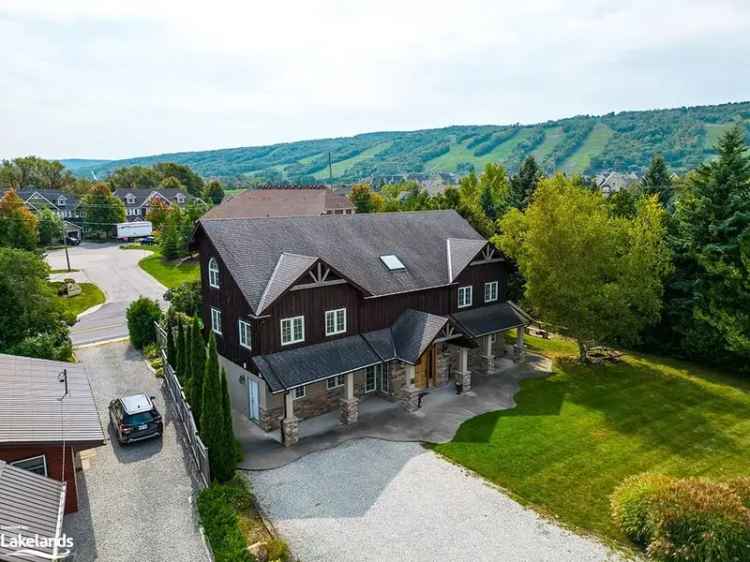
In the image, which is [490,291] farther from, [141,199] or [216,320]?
[141,199]

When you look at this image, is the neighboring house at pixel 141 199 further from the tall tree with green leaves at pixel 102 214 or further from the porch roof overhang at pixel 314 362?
the porch roof overhang at pixel 314 362

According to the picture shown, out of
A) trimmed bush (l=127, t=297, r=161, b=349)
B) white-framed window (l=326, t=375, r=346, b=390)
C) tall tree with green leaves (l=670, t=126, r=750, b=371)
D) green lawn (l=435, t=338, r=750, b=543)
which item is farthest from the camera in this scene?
trimmed bush (l=127, t=297, r=161, b=349)

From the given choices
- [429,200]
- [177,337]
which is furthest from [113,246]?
[177,337]

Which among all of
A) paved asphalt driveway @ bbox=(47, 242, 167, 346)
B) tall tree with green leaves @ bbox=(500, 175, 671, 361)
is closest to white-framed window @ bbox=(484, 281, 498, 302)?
tall tree with green leaves @ bbox=(500, 175, 671, 361)

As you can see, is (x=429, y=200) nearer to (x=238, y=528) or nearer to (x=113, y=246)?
(x=238, y=528)

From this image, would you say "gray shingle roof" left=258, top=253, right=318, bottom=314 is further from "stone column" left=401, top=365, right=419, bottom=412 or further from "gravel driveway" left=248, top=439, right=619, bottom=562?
"stone column" left=401, top=365, right=419, bottom=412

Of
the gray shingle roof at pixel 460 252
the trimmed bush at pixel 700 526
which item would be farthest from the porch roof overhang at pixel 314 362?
the trimmed bush at pixel 700 526

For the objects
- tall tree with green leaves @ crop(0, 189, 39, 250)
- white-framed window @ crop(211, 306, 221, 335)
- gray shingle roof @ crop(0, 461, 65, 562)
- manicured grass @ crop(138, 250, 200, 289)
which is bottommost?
manicured grass @ crop(138, 250, 200, 289)

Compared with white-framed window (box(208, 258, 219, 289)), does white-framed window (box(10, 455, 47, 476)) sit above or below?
below
